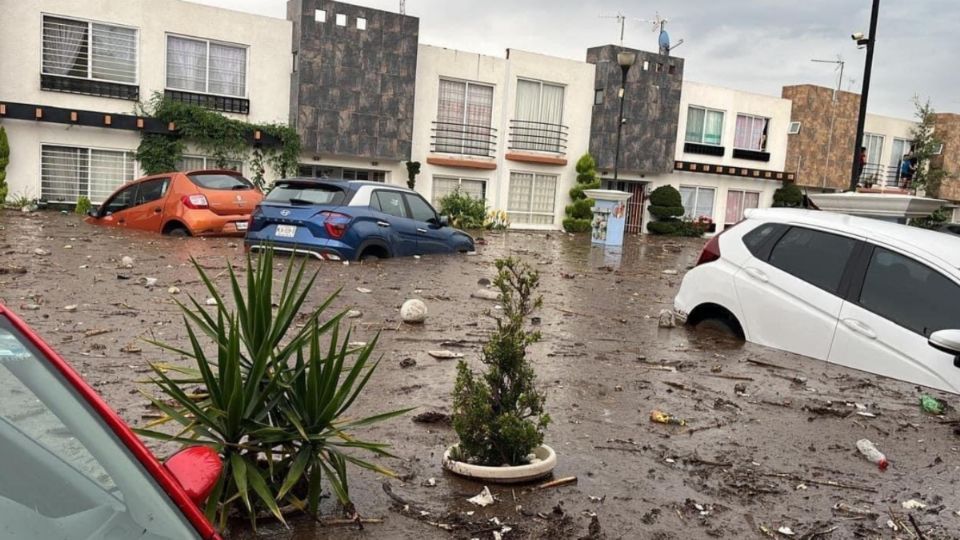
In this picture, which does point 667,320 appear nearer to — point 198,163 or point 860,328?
point 860,328

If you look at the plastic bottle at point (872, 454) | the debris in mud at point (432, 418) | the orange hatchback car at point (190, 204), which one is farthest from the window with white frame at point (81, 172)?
the plastic bottle at point (872, 454)

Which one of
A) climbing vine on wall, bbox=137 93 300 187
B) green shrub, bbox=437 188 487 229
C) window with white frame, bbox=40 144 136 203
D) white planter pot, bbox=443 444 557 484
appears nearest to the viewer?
white planter pot, bbox=443 444 557 484

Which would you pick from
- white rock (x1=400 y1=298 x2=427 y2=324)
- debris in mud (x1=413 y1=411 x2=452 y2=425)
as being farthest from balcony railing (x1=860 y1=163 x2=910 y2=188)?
debris in mud (x1=413 y1=411 x2=452 y2=425)

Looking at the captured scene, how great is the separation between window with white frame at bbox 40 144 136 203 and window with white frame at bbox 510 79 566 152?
13.5 metres

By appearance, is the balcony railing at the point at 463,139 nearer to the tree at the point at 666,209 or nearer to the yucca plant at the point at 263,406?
the tree at the point at 666,209

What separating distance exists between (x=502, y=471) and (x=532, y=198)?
27.0m

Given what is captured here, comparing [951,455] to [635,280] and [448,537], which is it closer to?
[448,537]

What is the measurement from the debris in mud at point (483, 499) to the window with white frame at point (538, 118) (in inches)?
1043

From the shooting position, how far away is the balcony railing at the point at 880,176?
4147 centimetres

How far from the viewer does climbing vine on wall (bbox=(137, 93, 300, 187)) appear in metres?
23.1

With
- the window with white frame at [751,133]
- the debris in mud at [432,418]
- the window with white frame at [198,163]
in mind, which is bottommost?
the debris in mud at [432,418]

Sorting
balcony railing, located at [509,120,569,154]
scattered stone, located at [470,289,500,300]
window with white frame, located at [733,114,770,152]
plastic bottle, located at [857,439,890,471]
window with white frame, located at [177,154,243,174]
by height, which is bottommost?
scattered stone, located at [470,289,500,300]

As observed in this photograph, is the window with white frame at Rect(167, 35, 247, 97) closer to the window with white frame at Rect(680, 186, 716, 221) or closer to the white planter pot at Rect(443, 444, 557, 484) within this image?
the window with white frame at Rect(680, 186, 716, 221)

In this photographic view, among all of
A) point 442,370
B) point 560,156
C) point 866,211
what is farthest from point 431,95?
point 442,370
